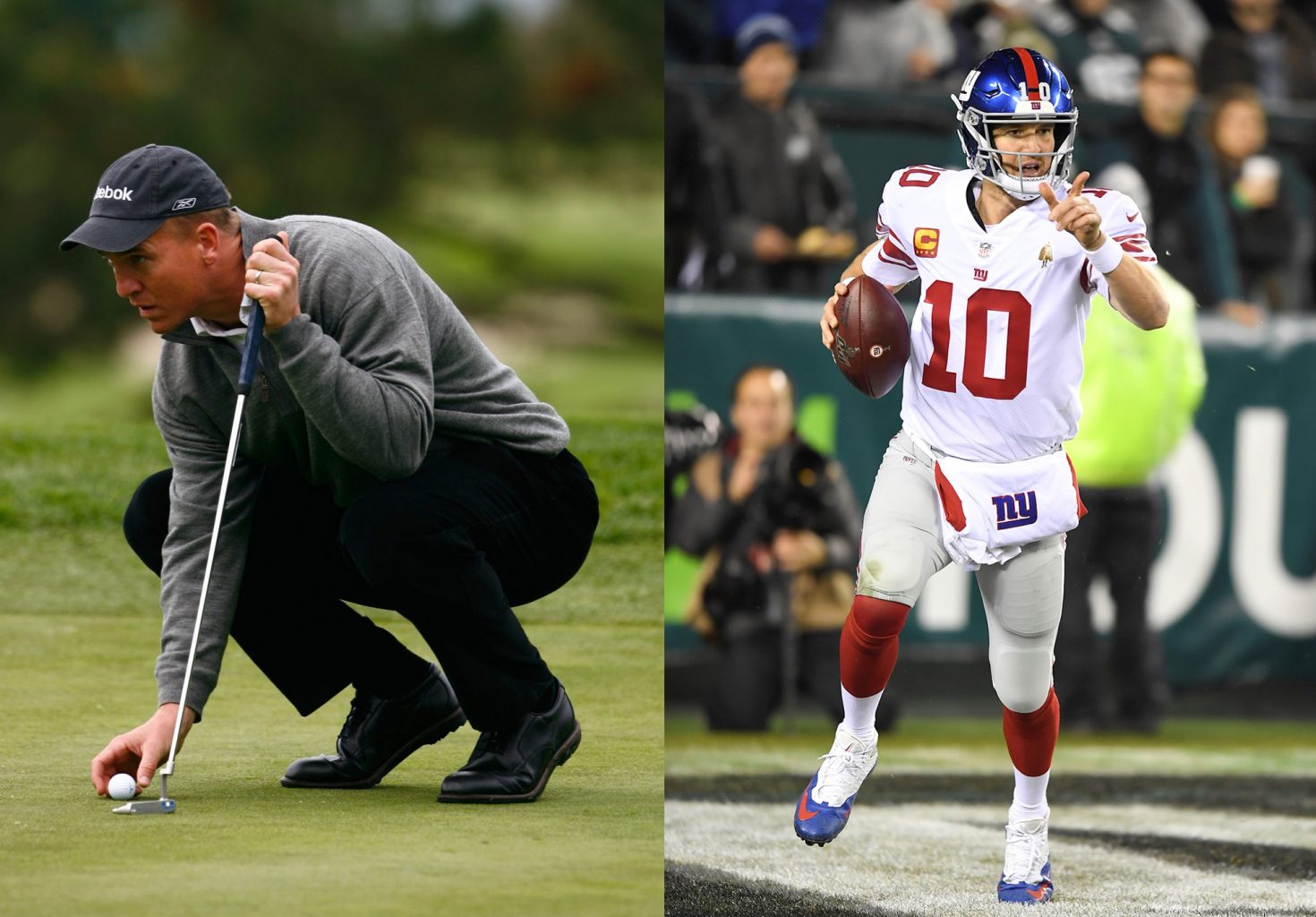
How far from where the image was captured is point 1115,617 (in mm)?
5605

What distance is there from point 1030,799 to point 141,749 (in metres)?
1.39

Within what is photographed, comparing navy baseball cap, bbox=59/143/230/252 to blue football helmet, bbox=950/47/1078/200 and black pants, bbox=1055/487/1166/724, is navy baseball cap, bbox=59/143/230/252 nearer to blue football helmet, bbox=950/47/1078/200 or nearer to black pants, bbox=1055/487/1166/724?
blue football helmet, bbox=950/47/1078/200

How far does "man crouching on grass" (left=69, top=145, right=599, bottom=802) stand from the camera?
2805 millimetres

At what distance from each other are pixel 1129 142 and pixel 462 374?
3.16m

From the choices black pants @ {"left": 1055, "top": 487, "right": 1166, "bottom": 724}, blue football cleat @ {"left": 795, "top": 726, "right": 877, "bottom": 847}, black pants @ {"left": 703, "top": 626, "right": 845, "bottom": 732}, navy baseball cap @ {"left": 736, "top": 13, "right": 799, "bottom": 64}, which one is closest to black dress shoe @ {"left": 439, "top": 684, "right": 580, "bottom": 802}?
blue football cleat @ {"left": 795, "top": 726, "right": 877, "bottom": 847}

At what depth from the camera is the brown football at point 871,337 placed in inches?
Result: 115

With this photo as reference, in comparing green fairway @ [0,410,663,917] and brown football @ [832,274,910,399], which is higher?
brown football @ [832,274,910,399]

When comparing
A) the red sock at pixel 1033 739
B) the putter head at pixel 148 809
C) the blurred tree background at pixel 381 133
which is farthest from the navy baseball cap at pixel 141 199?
the blurred tree background at pixel 381 133

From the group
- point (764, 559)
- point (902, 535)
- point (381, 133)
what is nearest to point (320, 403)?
point (902, 535)

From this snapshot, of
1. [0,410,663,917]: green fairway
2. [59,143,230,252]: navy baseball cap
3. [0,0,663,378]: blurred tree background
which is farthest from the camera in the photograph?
[0,0,663,378]: blurred tree background

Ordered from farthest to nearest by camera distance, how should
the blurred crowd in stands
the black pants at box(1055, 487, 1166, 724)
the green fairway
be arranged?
the blurred crowd in stands, the black pants at box(1055, 487, 1166, 724), the green fairway

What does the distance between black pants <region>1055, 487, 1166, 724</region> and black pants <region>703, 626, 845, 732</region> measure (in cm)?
67

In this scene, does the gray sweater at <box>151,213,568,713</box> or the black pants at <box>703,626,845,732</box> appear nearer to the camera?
the gray sweater at <box>151,213,568,713</box>

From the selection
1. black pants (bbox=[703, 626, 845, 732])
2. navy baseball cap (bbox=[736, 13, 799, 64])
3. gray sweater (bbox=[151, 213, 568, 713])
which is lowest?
black pants (bbox=[703, 626, 845, 732])
